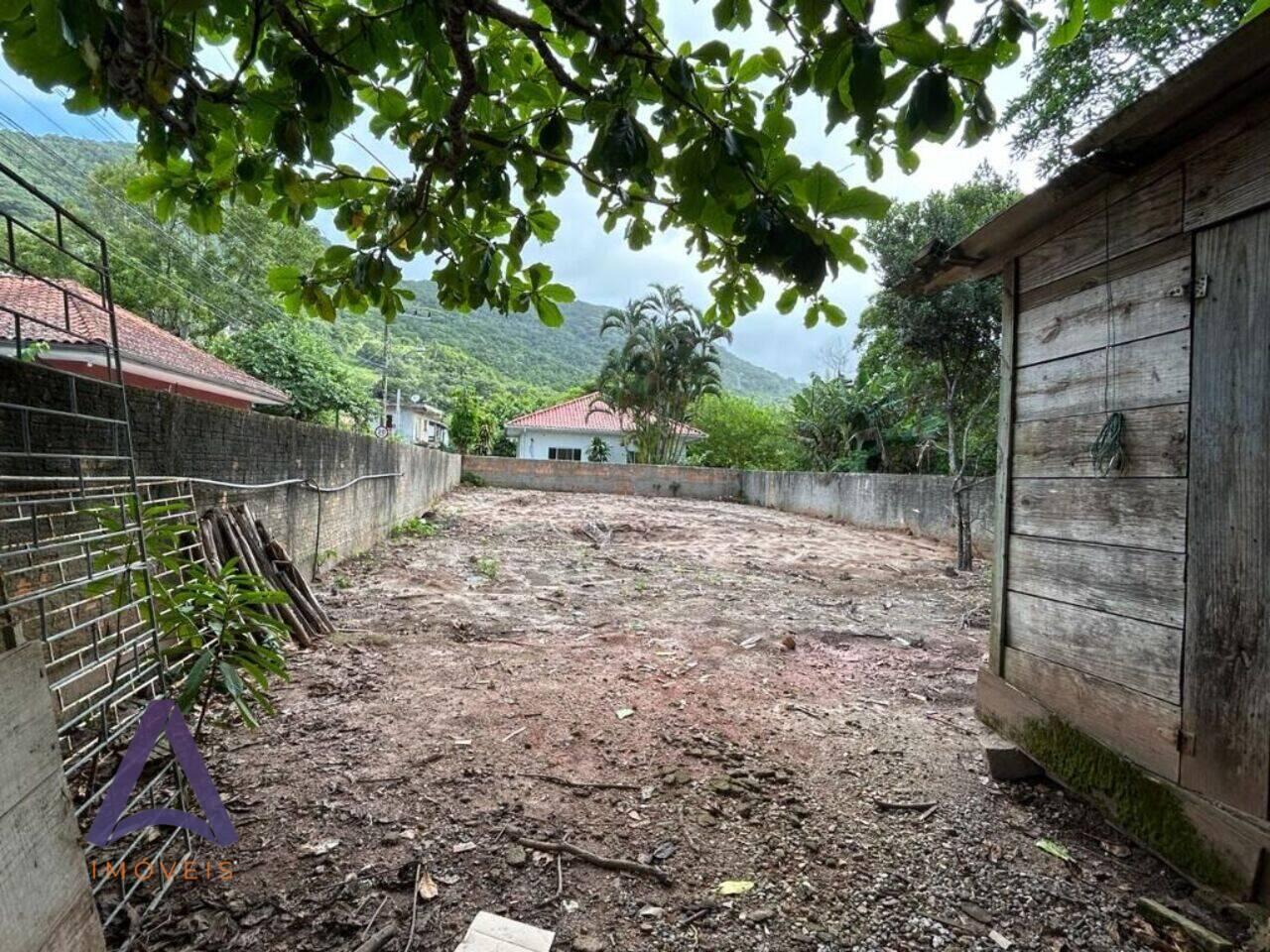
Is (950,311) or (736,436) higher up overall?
(950,311)

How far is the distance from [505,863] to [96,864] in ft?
3.42

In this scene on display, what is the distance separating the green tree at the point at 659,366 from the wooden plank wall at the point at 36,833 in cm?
2002

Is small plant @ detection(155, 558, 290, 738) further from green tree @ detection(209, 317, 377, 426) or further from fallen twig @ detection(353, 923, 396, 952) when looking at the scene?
green tree @ detection(209, 317, 377, 426)

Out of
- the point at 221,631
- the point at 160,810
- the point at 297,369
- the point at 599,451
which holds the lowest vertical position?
the point at 160,810

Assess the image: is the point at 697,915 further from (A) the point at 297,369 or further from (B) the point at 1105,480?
(A) the point at 297,369

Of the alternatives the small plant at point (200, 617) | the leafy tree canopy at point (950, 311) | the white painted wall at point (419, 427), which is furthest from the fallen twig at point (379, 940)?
the white painted wall at point (419, 427)

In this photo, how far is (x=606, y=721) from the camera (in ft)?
8.86

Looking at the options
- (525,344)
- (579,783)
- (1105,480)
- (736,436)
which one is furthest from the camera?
(525,344)

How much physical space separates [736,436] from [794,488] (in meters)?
8.41

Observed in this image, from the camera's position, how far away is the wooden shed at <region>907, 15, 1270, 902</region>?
5.13 ft

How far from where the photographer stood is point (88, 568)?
1633mm

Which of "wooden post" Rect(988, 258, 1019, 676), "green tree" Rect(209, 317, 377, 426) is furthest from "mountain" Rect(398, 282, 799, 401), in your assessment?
"wooden post" Rect(988, 258, 1019, 676)

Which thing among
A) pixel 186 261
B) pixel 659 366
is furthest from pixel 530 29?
pixel 186 261

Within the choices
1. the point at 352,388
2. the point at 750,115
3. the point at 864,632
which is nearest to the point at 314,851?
the point at 750,115
